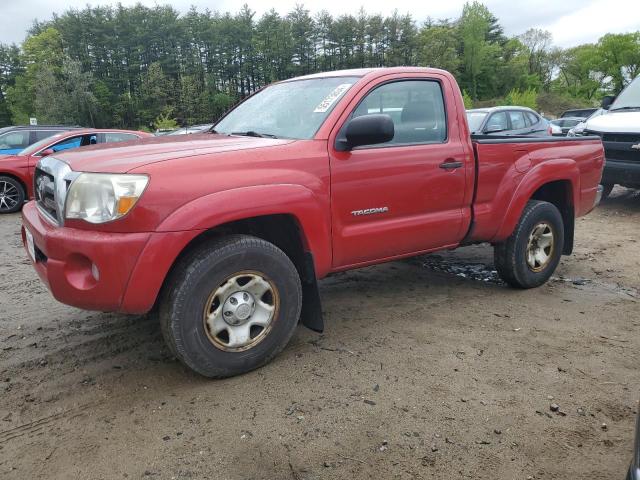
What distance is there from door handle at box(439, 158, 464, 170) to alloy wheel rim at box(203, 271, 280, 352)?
1594 mm

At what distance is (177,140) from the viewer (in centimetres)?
341

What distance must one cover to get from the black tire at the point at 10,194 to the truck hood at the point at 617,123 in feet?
33.1

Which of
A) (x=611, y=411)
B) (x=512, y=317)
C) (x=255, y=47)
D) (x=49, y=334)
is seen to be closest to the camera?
(x=611, y=411)

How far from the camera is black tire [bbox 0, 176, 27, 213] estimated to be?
363 inches

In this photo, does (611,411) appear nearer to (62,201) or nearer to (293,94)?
(293,94)

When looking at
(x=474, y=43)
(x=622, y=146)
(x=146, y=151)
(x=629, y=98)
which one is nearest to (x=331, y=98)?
(x=146, y=151)

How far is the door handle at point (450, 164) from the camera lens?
147 inches

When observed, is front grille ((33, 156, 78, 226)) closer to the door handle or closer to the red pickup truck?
the red pickup truck

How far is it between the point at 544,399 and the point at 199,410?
1.88 meters

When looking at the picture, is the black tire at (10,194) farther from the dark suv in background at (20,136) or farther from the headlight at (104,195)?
the headlight at (104,195)

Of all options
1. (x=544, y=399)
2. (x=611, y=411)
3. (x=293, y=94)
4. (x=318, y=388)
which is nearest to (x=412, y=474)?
(x=318, y=388)

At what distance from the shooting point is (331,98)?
3480mm

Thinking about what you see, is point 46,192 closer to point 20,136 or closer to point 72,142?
Result: point 72,142

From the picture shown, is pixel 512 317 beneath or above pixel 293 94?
beneath
